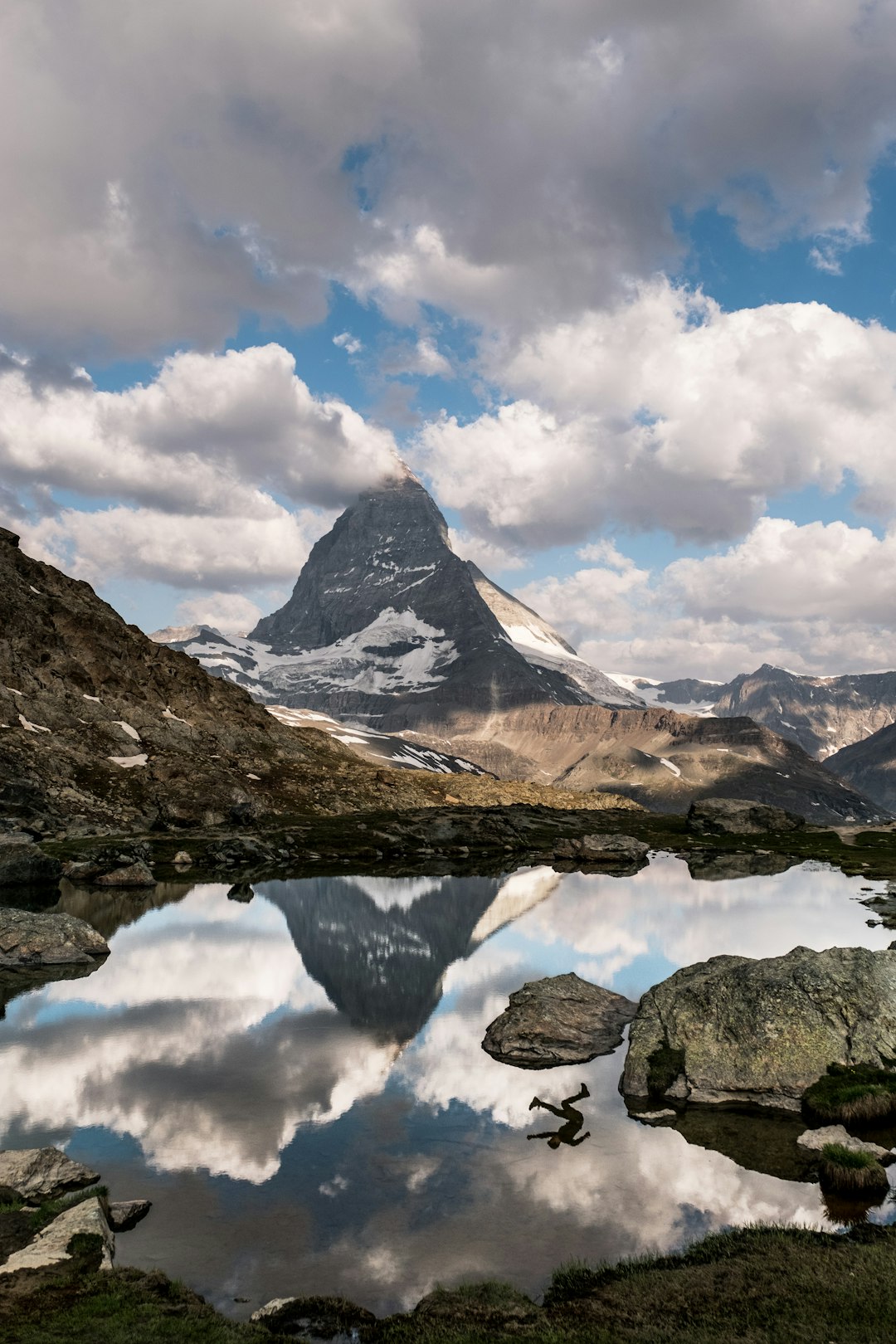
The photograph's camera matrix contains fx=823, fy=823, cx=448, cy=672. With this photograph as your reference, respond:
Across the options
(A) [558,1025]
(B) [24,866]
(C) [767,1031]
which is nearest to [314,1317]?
(C) [767,1031]

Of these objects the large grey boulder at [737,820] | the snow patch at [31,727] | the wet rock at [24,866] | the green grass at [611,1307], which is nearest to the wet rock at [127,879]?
the wet rock at [24,866]

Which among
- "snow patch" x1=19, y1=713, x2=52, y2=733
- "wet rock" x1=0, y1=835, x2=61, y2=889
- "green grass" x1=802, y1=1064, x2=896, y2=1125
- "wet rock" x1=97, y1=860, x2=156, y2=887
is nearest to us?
"green grass" x1=802, y1=1064, x2=896, y2=1125

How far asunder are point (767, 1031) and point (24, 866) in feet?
223

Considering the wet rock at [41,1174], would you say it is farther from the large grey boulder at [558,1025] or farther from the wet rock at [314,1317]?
the large grey boulder at [558,1025]

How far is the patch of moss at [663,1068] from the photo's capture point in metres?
28.4

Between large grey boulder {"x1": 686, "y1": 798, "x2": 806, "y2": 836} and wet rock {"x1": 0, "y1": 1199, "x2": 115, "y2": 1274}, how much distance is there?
15091cm

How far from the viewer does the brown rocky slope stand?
12131 cm

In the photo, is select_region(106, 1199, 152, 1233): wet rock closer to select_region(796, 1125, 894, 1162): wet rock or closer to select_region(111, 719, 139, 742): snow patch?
select_region(796, 1125, 894, 1162): wet rock

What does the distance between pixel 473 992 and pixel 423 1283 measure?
2754cm

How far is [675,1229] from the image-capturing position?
1988 cm

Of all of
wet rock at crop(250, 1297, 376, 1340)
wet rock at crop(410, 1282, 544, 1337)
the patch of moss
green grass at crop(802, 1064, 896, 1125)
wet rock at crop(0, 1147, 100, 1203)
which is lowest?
wet rock at crop(0, 1147, 100, 1203)

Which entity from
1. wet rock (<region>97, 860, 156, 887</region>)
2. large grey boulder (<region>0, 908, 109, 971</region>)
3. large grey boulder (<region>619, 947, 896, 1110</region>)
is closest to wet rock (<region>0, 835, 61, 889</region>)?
Answer: wet rock (<region>97, 860, 156, 887</region>)

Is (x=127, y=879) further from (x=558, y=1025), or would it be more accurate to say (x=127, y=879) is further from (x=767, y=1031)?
(x=767, y=1031)

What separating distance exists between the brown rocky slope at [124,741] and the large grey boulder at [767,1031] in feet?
289
